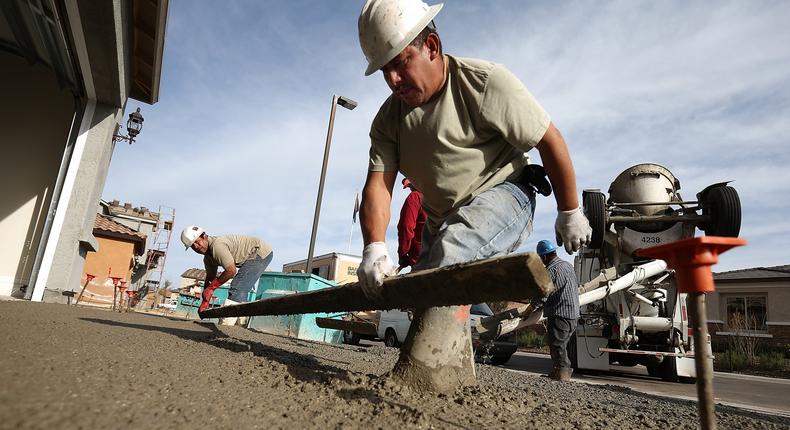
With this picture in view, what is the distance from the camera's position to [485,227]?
6.09 feet

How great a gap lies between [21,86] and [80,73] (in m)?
2.43

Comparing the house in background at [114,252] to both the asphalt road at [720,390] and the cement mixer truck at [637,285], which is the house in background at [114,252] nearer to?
the asphalt road at [720,390]

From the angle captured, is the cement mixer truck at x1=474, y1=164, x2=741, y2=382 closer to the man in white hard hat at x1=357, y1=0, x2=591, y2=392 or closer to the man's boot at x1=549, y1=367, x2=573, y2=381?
the man's boot at x1=549, y1=367, x2=573, y2=381

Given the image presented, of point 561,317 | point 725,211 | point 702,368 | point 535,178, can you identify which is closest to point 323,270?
point 561,317

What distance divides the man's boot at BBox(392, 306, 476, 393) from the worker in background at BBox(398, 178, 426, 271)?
289 cm

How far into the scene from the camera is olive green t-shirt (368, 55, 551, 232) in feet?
6.05

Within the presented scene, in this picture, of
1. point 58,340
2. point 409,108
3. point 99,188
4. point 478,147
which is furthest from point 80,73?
point 478,147

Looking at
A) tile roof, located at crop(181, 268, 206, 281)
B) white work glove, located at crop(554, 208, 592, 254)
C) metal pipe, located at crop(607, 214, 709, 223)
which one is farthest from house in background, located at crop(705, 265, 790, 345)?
tile roof, located at crop(181, 268, 206, 281)

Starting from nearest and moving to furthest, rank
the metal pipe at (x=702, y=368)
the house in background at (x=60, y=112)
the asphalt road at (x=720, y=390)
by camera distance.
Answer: the metal pipe at (x=702, y=368) < the asphalt road at (x=720, y=390) < the house in background at (x=60, y=112)

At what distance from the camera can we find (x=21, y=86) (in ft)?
23.7

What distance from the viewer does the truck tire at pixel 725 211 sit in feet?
17.6

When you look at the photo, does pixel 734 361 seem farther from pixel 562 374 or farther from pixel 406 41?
pixel 406 41

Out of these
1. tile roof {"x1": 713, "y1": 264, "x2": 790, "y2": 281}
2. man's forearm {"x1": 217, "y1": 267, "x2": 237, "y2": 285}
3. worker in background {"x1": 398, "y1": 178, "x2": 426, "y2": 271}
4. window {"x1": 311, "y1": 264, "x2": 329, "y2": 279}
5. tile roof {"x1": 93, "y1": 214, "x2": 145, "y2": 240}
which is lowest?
man's forearm {"x1": 217, "y1": 267, "x2": 237, "y2": 285}

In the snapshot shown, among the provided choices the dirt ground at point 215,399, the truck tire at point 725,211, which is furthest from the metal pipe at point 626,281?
the dirt ground at point 215,399
